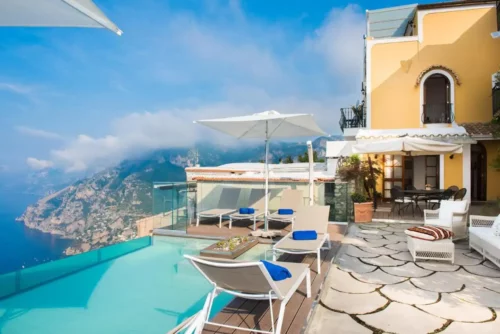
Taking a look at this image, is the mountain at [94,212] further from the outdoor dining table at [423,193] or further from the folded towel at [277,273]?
the outdoor dining table at [423,193]

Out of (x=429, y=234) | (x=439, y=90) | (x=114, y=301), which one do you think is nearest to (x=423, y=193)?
(x=429, y=234)

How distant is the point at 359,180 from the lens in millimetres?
12305

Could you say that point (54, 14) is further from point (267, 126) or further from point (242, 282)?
point (267, 126)

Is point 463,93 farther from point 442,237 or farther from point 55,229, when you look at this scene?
point 55,229

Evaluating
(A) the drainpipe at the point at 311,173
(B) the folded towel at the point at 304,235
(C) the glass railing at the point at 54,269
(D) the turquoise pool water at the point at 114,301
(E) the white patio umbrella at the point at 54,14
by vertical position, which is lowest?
(D) the turquoise pool water at the point at 114,301

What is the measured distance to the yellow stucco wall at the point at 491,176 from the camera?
50.3 ft

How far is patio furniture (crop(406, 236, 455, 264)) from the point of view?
640 centimetres

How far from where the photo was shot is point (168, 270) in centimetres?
Answer: 670

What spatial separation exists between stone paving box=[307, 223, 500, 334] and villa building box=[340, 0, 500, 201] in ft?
29.4

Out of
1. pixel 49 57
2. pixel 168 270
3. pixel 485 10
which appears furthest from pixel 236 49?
pixel 168 270

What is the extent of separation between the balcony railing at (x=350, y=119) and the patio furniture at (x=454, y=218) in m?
10.4

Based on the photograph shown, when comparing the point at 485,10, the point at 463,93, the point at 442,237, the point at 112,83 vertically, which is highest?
the point at 112,83

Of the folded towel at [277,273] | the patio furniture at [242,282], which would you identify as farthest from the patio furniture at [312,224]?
the patio furniture at [242,282]

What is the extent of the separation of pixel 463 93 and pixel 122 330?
1660 cm
